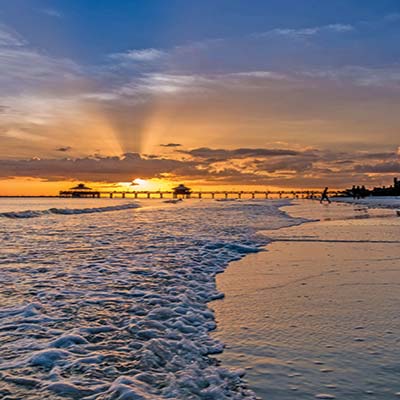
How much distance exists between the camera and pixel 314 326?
15.7ft

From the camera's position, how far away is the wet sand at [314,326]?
343cm

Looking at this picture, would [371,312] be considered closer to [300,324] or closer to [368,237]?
[300,324]

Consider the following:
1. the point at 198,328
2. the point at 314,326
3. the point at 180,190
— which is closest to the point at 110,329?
the point at 198,328

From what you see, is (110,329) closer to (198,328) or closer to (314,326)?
(198,328)

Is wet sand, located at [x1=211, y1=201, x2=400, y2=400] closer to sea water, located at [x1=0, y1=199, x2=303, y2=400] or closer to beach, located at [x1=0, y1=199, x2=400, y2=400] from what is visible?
beach, located at [x1=0, y1=199, x2=400, y2=400]

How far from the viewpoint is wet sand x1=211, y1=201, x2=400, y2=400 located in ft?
11.3

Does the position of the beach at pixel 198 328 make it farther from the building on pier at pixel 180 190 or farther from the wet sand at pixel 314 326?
the building on pier at pixel 180 190

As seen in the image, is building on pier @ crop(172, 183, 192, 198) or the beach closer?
the beach

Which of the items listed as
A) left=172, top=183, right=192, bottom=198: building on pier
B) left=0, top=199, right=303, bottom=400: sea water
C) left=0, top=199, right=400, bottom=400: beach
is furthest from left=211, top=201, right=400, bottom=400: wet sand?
left=172, top=183, right=192, bottom=198: building on pier

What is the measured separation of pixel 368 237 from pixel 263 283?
8.20 m

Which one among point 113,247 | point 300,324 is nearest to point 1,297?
point 300,324

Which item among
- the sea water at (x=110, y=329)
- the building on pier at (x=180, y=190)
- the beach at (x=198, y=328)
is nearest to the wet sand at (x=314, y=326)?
the beach at (x=198, y=328)

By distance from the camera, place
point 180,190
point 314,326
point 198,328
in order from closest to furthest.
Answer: point 314,326 → point 198,328 → point 180,190

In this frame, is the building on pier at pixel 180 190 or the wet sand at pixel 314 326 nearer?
the wet sand at pixel 314 326
